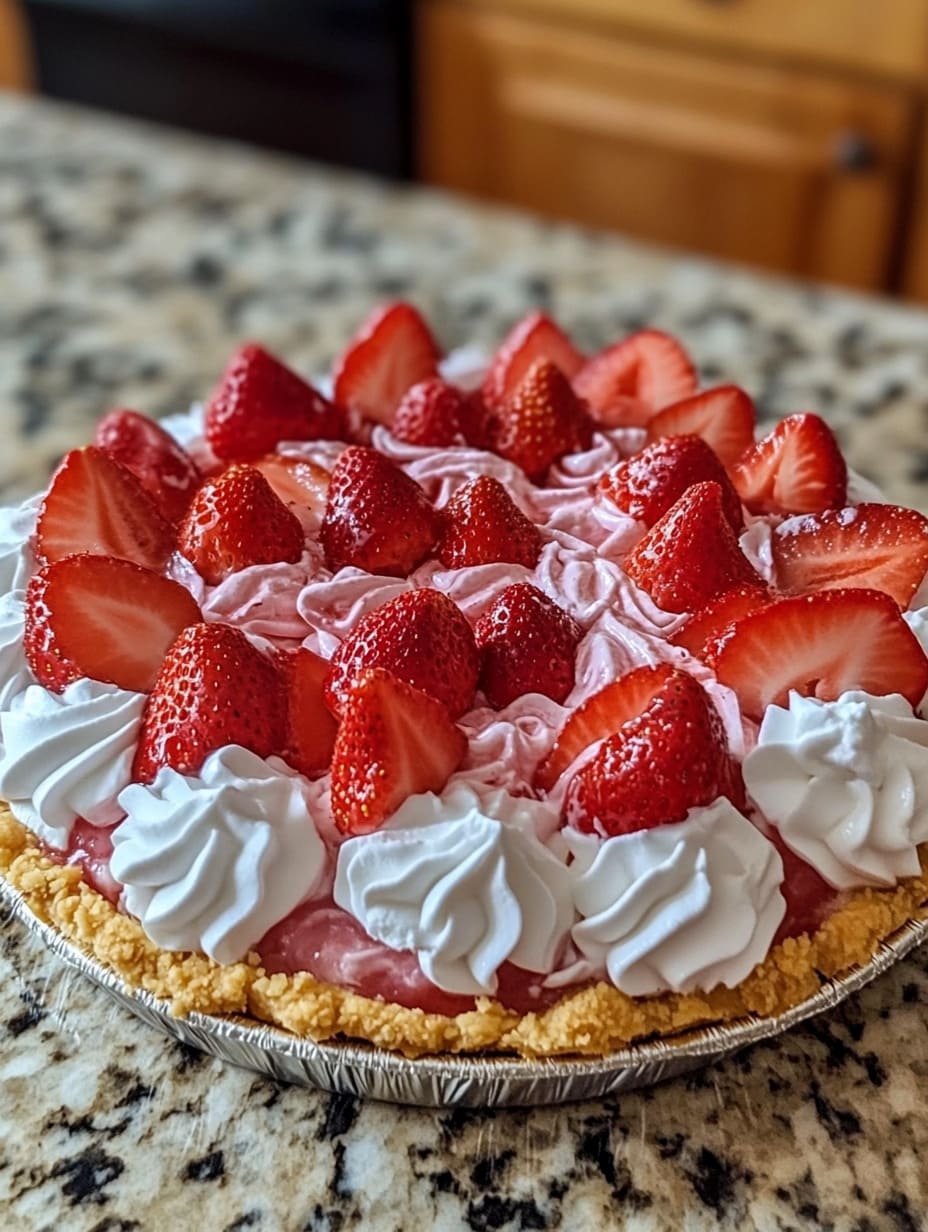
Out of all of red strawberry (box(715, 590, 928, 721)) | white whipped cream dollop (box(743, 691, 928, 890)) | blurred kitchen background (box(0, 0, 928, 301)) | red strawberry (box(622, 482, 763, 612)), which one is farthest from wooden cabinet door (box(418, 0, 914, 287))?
white whipped cream dollop (box(743, 691, 928, 890))

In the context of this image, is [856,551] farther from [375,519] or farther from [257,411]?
[257,411]

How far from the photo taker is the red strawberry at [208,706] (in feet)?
4.03

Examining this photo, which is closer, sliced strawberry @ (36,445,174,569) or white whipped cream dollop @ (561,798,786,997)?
white whipped cream dollop @ (561,798,786,997)

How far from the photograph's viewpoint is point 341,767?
1.20m

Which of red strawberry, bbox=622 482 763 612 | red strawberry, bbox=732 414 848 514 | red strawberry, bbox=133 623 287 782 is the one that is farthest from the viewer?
red strawberry, bbox=732 414 848 514

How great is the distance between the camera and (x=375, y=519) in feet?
4.77

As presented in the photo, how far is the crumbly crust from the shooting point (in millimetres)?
1128

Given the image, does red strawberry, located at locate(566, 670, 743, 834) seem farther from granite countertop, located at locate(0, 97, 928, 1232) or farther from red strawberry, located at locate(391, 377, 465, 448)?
red strawberry, located at locate(391, 377, 465, 448)

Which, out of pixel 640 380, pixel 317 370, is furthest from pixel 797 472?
pixel 317 370

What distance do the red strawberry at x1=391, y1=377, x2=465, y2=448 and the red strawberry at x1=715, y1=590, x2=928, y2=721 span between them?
481mm

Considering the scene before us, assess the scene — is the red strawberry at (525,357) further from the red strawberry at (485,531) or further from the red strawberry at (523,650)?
the red strawberry at (523,650)

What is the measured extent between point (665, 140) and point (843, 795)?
1993 mm

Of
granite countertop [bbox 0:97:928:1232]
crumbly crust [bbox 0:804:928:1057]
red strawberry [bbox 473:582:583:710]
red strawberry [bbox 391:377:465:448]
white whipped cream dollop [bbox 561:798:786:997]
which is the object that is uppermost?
red strawberry [bbox 391:377:465:448]

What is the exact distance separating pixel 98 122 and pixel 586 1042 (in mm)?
2555
